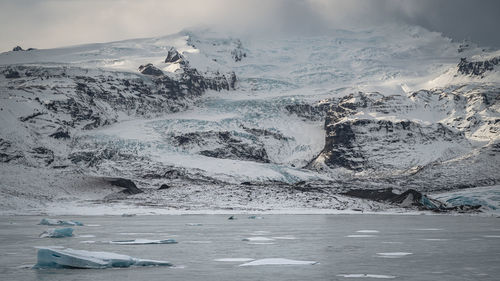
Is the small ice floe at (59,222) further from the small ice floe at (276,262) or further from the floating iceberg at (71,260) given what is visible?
the small ice floe at (276,262)

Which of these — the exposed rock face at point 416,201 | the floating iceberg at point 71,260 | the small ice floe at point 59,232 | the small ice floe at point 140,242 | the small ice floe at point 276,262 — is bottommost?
the exposed rock face at point 416,201

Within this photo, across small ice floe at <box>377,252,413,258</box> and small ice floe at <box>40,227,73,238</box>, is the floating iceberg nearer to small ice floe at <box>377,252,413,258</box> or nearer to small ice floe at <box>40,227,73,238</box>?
small ice floe at <box>377,252,413,258</box>

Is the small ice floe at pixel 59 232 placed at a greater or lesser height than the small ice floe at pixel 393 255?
lesser

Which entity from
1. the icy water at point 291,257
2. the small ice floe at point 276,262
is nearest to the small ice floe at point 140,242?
the icy water at point 291,257

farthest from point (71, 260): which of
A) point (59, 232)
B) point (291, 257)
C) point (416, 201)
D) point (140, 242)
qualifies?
point (416, 201)

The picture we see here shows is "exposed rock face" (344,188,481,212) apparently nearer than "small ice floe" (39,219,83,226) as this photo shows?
No

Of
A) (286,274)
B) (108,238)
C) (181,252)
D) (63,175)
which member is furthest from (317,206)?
(286,274)

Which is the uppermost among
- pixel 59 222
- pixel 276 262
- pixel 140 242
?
pixel 276 262

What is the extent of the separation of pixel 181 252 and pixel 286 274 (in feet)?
39.1

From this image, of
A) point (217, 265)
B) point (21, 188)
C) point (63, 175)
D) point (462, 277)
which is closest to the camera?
point (462, 277)

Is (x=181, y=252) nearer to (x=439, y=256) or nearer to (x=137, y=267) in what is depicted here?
(x=137, y=267)

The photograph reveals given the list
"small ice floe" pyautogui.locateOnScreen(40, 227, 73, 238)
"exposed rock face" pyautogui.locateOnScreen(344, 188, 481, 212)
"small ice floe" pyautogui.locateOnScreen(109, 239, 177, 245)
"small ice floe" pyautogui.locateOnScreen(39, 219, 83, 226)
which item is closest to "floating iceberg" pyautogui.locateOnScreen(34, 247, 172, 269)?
"small ice floe" pyautogui.locateOnScreen(109, 239, 177, 245)

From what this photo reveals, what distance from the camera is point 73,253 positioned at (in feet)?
102

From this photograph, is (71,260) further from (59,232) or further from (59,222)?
(59,222)
